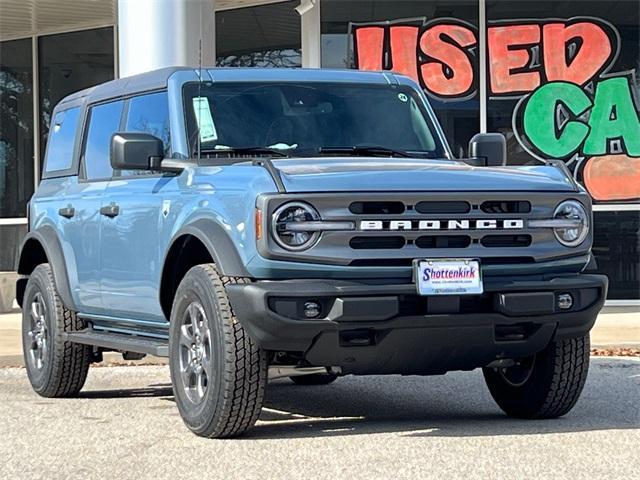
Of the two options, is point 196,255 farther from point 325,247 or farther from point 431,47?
point 431,47

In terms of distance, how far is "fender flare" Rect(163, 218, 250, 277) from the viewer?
627 centimetres

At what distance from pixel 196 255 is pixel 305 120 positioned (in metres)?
1.12

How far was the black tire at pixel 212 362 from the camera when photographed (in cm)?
623

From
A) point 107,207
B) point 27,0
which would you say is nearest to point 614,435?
point 107,207

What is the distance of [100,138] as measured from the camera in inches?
343

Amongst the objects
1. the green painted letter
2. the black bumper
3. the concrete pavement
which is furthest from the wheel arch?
the green painted letter

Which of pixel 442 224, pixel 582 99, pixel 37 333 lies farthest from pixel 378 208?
pixel 582 99

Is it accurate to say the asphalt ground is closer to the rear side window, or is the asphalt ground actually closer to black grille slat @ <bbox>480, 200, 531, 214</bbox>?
black grille slat @ <bbox>480, 200, 531, 214</bbox>

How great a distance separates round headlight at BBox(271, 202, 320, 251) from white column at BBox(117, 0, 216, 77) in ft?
20.9

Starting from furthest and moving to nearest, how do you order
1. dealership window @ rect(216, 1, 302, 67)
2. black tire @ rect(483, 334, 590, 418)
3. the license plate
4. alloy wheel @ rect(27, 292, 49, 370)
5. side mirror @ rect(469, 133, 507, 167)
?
dealership window @ rect(216, 1, 302, 67) → alloy wheel @ rect(27, 292, 49, 370) → side mirror @ rect(469, 133, 507, 167) → black tire @ rect(483, 334, 590, 418) → the license plate

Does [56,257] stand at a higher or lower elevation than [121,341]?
higher

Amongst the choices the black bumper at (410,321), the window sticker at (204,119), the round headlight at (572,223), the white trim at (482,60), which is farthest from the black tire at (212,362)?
the white trim at (482,60)

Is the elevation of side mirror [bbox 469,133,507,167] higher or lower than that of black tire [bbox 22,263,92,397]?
higher

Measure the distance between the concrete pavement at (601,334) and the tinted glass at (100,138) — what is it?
2665 mm
